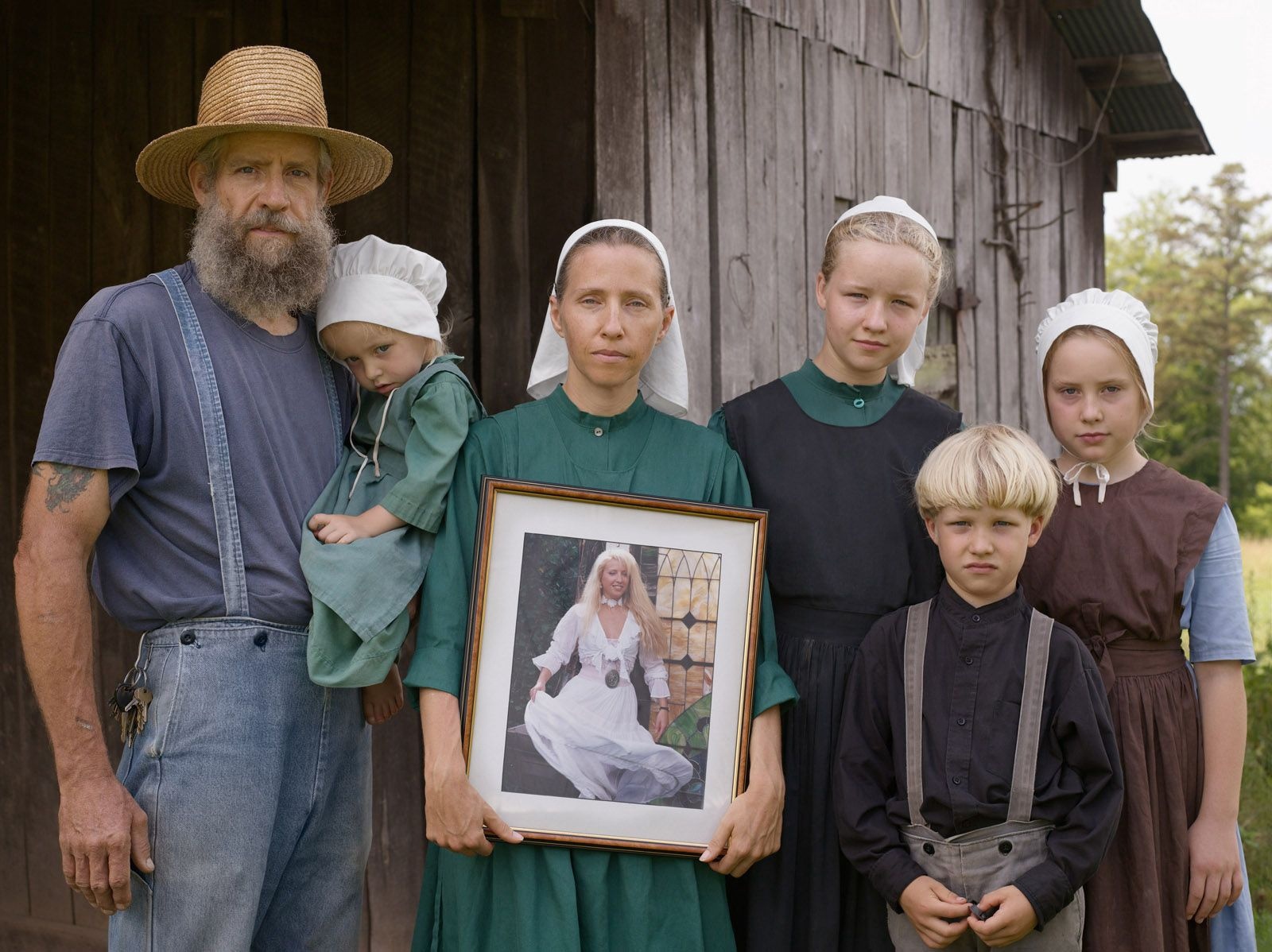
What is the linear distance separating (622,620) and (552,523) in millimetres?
254

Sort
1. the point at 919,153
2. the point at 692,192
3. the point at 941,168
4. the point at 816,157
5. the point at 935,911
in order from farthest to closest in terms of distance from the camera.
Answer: the point at 941,168, the point at 919,153, the point at 816,157, the point at 692,192, the point at 935,911

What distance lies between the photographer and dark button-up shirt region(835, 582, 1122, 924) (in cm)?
265

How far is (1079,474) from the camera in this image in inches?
123

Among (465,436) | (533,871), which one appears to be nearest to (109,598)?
(465,436)

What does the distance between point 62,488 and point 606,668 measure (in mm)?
1154

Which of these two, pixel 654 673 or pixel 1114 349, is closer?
pixel 654 673

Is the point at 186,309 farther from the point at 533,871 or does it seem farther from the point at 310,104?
the point at 533,871

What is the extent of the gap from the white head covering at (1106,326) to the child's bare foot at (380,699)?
171cm

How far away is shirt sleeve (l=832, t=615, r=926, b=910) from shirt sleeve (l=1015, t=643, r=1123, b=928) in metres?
0.26

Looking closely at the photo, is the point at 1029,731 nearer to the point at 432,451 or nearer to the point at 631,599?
the point at 631,599

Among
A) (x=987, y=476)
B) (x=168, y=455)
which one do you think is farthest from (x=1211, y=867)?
(x=168, y=455)

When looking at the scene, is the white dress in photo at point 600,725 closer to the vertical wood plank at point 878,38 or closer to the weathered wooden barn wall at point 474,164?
the weathered wooden barn wall at point 474,164

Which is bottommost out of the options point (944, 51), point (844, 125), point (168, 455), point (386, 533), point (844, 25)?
point (386, 533)

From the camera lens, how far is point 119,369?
2613mm
